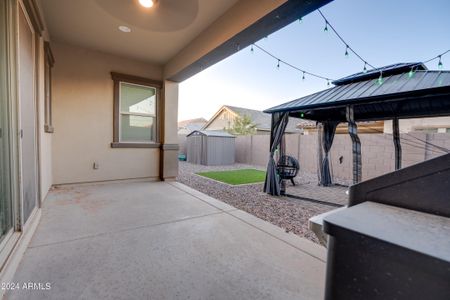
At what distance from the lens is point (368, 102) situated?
3.73 meters

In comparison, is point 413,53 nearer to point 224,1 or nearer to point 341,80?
point 341,80

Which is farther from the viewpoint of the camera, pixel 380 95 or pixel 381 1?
pixel 380 95

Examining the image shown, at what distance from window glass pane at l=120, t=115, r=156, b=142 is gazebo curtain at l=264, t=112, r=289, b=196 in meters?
2.92

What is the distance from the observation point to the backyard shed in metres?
9.65

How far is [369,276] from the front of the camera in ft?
2.05

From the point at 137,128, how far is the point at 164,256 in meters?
3.86

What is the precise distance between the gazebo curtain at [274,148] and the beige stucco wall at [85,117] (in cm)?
311

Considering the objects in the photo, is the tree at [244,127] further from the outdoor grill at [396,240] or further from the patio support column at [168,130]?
the outdoor grill at [396,240]

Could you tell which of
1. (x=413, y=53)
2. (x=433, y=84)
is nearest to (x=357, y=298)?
(x=433, y=84)

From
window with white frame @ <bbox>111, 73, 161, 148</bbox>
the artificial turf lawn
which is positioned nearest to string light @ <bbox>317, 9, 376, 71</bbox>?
the artificial turf lawn

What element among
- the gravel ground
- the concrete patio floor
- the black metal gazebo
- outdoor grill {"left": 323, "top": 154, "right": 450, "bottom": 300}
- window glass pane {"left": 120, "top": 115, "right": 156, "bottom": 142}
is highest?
the black metal gazebo

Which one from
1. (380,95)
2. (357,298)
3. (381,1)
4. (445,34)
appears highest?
(381,1)

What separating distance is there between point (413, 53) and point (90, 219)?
5.87 meters

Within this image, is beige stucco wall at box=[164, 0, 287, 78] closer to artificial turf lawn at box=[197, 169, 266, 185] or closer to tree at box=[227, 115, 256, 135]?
artificial turf lawn at box=[197, 169, 266, 185]
